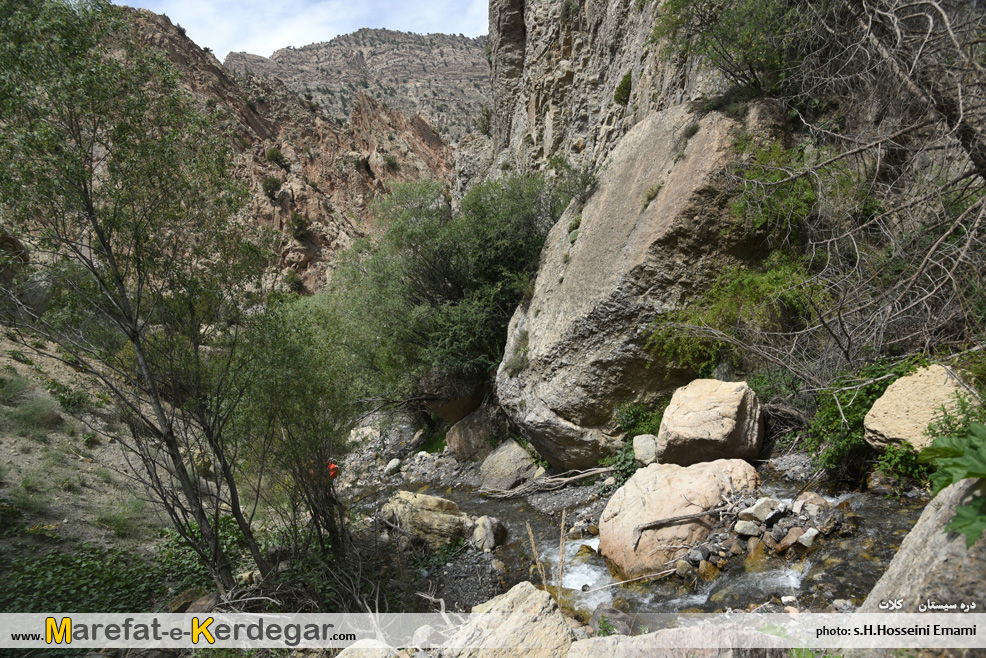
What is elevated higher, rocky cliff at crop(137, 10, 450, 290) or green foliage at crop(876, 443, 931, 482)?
rocky cliff at crop(137, 10, 450, 290)

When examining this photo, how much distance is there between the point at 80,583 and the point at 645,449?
362 inches

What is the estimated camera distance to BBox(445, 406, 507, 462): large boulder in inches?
563

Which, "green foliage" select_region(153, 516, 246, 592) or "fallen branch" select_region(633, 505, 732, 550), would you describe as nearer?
"fallen branch" select_region(633, 505, 732, 550)

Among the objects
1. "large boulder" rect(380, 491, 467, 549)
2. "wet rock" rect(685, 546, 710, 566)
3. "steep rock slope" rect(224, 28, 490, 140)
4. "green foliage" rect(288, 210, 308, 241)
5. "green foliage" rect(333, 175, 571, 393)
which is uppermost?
"steep rock slope" rect(224, 28, 490, 140)

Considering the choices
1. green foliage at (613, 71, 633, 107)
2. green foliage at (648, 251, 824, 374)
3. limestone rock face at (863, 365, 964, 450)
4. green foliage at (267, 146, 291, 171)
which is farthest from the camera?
green foliage at (267, 146, 291, 171)

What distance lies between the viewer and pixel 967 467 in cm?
221

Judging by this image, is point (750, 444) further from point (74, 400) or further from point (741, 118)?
point (74, 400)

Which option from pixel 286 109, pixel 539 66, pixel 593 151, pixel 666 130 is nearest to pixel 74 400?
pixel 666 130

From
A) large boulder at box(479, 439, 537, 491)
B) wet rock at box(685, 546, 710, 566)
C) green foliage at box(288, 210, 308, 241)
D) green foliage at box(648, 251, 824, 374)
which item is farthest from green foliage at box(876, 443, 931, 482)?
green foliage at box(288, 210, 308, 241)

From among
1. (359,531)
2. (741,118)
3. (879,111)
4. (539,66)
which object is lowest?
(359,531)

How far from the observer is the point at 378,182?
43.0 m

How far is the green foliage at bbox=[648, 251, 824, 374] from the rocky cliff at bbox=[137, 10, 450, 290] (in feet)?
108

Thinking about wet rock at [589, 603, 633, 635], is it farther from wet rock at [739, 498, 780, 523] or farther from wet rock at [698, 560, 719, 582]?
wet rock at [739, 498, 780, 523]

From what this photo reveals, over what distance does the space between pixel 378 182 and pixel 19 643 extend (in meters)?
40.8
